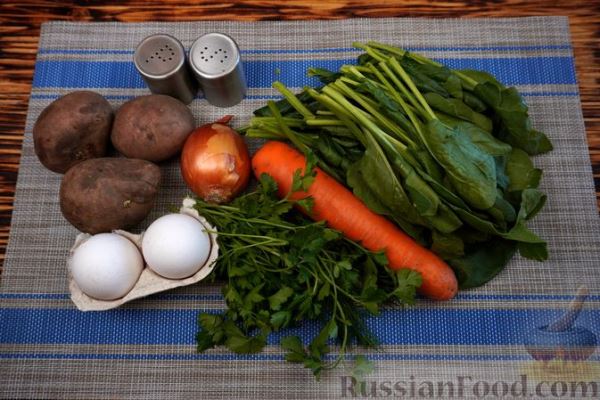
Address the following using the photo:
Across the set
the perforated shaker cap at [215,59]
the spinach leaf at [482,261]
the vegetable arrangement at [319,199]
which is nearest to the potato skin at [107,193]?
the vegetable arrangement at [319,199]

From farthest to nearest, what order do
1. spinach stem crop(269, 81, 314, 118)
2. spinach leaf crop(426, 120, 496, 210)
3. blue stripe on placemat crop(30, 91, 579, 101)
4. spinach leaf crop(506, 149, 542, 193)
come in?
blue stripe on placemat crop(30, 91, 579, 101), spinach stem crop(269, 81, 314, 118), spinach leaf crop(506, 149, 542, 193), spinach leaf crop(426, 120, 496, 210)

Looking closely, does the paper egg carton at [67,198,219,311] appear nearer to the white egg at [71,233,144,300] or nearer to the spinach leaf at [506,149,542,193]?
the white egg at [71,233,144,300]

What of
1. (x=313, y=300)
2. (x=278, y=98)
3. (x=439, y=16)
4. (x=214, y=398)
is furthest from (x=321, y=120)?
(x=214, y=398)

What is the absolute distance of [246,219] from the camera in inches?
45.1

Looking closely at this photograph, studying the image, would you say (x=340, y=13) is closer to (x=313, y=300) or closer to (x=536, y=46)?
(x=536, y=46)

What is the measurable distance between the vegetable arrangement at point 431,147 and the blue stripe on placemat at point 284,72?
147 mm

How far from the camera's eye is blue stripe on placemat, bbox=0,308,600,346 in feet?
3.95

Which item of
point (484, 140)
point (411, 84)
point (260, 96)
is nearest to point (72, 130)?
point (260, 96)

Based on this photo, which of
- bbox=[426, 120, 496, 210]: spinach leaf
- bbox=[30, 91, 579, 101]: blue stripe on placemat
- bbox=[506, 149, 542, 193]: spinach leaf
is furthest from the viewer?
bbox=[30, 91, 579, 101]: blue stripe on placemat

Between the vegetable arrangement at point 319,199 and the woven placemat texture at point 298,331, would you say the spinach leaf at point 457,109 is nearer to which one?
the vegetable arrangement at point 319,199

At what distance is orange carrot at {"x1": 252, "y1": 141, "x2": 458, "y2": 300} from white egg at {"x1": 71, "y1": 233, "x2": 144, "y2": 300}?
34 centimetres

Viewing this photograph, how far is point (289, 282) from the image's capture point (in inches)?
44.6

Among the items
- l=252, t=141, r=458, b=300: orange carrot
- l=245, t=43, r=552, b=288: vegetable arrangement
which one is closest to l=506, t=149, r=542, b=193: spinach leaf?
l=245, t=43, r=552, b=288: vegetable arrangement

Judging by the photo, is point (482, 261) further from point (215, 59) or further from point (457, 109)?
point (215, 59)
